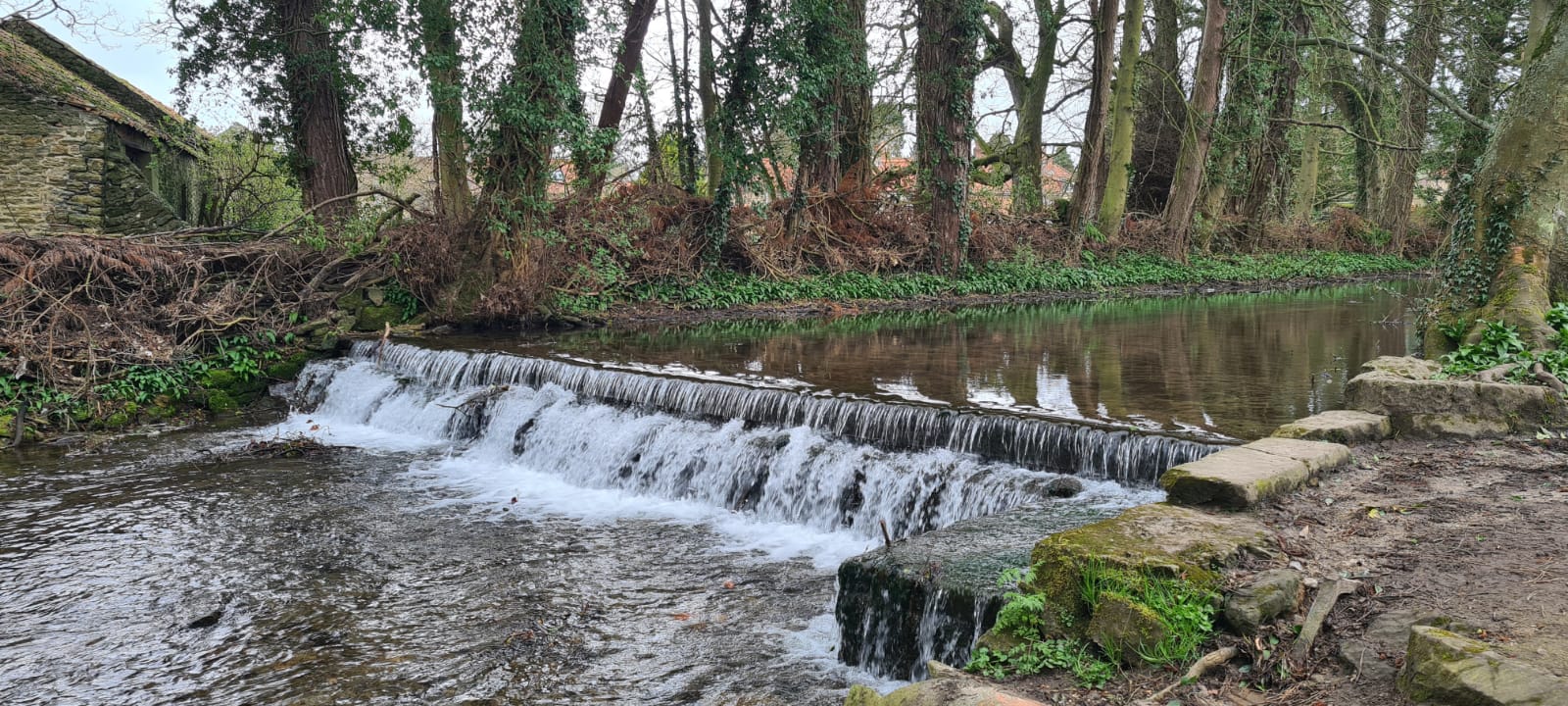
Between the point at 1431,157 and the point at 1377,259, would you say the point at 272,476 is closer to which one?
the point at 1431,157

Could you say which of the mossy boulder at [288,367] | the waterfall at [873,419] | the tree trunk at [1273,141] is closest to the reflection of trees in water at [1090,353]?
the waterfall at [873,419]

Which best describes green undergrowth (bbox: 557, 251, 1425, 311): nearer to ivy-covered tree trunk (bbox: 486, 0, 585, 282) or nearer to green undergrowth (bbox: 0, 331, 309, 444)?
ivy-covered tree trunk (bbox: 486, 0, 585, 282)

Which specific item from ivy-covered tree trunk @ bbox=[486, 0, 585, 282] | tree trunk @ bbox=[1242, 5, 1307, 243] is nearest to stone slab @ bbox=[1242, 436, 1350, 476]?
ivy-covered tree trunk @ bbox=[486, 0, 585, 282]

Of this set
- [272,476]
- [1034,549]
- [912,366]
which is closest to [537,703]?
[1034,549]

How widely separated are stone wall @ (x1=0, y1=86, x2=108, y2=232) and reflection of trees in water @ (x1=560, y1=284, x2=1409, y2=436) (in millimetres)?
10588

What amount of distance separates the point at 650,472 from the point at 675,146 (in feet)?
42.6

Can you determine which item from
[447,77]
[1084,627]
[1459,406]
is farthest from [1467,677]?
[447,77]

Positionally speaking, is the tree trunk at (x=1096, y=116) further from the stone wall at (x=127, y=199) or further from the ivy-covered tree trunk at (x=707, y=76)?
the stone wall at (x=127, y=199)

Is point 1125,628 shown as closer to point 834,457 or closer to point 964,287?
point 834,457

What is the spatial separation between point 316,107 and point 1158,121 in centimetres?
1828

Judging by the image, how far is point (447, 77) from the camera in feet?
42.2

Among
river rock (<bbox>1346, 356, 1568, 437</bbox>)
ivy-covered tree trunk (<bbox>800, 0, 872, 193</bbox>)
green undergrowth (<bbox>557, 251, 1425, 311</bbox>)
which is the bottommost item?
river rock (<bbox>1346, 356, 1568, 437</bbox>)

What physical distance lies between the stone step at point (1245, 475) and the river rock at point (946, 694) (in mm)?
1583

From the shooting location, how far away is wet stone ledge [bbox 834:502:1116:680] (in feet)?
12.3
